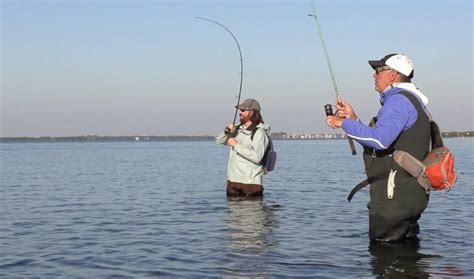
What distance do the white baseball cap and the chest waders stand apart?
0.41 m

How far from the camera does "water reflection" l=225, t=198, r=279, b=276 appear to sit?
27.2 feet

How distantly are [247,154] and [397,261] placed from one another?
19.1ft

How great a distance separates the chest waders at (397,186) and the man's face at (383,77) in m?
0.40

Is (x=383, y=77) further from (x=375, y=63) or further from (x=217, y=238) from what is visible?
(x=217, y=238)

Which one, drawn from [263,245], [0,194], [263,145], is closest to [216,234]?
[263,245]

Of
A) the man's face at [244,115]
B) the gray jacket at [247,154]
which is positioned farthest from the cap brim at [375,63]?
the man's face at [244,115]

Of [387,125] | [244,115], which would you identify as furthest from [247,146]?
[387,125]

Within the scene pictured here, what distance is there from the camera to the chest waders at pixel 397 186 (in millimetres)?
7363

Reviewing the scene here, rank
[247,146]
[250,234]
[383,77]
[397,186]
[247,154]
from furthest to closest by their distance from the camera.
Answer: [247,146], [247,154], [250,234], [383,77], [397,186]

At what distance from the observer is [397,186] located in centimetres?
750

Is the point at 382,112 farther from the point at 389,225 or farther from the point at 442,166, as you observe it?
the point at 389,225

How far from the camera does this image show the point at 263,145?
13594mm

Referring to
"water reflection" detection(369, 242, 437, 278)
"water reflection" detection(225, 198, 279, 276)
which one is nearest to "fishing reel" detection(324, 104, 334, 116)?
"water reflection" detection(369, 242, 437, 278)

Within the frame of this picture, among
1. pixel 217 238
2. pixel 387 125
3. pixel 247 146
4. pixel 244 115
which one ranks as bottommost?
pixel 217 238
